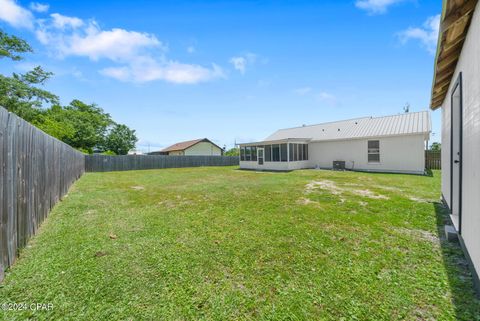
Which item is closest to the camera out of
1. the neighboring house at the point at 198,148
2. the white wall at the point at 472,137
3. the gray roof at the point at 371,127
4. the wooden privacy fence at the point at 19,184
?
the white wall at the point at 472,137

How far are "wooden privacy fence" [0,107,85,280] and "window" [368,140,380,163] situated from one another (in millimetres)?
15907

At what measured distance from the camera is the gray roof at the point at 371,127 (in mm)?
12880

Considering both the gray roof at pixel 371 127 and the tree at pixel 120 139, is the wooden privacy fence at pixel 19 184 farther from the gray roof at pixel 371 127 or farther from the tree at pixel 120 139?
the tree at pixel 120 139

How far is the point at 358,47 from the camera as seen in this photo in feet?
29.7

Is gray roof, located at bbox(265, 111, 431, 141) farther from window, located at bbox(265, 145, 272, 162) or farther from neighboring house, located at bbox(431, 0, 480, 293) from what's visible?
neighboring house, located at bbox(431, 0, 480, 293)

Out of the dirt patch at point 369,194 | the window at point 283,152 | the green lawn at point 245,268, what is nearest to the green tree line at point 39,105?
the green lawn at point 245,268

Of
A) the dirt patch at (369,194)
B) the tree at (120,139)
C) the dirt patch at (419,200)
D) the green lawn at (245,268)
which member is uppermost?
the tree at (120,139)

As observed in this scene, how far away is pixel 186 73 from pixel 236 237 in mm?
13968

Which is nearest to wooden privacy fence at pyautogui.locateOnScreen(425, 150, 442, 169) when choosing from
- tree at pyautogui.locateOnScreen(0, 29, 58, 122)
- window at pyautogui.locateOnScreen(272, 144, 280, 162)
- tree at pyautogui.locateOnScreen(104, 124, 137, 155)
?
window at pyautogui.locateOnScreen(272, 144, 280, 162)

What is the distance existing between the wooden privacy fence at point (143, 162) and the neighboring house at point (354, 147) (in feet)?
23.0

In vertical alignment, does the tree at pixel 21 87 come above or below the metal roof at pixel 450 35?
above

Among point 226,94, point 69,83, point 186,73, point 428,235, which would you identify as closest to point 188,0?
point 186,73

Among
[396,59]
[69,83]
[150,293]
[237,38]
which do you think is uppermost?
[69,83]

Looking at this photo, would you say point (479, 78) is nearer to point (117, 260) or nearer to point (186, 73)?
point (117, 260)
